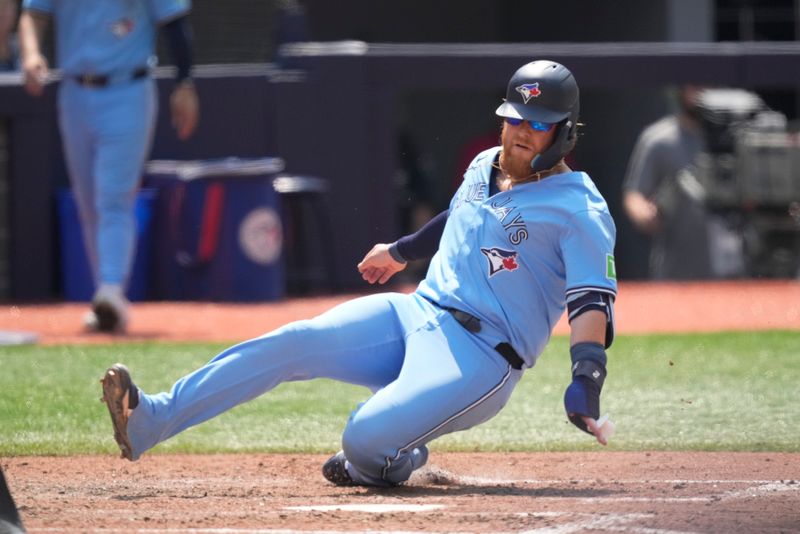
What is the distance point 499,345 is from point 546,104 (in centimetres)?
79

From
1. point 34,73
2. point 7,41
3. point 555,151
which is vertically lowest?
point 7,41

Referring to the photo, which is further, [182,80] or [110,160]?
[182,80]

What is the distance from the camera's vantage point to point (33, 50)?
9.16m

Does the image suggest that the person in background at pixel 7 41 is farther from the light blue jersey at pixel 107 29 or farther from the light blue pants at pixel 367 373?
the light blue pants at pixel 367 373

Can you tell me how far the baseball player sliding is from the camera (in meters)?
4.90

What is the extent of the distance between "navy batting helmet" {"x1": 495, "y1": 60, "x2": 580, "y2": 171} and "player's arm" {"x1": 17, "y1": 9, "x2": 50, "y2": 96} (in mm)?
4644

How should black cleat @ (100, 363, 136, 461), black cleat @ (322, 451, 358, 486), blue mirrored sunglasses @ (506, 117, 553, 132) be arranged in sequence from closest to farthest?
black cleat @ (100, 363, 136, 461) < blue mirrored sunglasses @ (506, 117, 553, 132) < black cleat @ (322, 451, 358, 486)

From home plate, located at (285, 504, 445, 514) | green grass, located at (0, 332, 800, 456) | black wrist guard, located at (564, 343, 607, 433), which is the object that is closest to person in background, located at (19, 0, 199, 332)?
green grass, located at (0, 332, 800, 456)

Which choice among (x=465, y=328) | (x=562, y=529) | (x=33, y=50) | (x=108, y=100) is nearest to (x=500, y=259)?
(x=465, y=328)

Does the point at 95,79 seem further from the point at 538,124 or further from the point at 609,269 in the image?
the point at 609,269

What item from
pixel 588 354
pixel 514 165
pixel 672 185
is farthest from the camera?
pixel 672 185

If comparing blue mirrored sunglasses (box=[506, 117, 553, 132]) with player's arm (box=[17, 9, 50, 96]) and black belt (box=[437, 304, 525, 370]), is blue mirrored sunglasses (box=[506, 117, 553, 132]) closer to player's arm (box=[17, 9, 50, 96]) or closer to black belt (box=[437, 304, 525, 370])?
black belt (box=[437, 304, 525, 370])

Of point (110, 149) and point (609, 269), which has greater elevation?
point (609, 269)

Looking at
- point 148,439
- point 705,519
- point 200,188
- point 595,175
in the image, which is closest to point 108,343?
point 200,188
